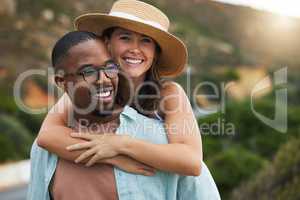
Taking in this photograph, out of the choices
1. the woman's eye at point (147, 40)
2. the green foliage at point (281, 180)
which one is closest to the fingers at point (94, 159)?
the woman's eye at point (147, 40)

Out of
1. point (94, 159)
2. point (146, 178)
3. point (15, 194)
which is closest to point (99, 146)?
point (94, 159)

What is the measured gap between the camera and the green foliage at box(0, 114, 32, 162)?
14.4 meters

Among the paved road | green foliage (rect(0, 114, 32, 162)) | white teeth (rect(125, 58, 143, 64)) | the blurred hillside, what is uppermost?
the blurred hillside

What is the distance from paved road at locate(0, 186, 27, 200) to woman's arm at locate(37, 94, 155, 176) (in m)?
8.55

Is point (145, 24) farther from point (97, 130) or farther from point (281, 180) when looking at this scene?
point (281, 180)

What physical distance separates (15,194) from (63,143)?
30.2 feet

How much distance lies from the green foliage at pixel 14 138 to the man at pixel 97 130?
12121mm

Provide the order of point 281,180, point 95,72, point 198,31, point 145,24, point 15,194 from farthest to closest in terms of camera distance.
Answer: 1. point 198,31
2. point 15,194
3. point 281,180
4. point 145,24
5. point 95,72

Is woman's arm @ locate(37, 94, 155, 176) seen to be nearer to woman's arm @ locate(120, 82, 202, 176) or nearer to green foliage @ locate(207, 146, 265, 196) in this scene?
woman's arm @ locate(120, 82, 202, 176)

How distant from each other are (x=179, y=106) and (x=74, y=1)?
27770mm

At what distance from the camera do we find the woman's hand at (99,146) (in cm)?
220

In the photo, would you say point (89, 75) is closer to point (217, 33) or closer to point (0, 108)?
point (0, 108)

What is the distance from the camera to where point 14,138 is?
50.0 feet

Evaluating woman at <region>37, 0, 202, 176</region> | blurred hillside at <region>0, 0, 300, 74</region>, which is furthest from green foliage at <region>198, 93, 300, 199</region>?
blurred hillside at <region>0, 0, 300, 74</region>
